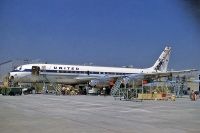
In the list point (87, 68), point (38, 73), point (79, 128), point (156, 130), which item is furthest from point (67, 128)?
point (87, 68)

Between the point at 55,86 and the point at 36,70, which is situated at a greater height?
the point at 36,70

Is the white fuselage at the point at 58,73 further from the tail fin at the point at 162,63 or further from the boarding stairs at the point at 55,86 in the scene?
the tail fin at the point at 162,63

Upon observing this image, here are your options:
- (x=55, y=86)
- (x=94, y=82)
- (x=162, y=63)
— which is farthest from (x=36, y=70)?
(x=162, y=63)

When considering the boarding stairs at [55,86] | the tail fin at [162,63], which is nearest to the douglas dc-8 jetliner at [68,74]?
the boarding stairs at [55,86]

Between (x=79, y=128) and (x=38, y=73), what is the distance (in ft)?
146

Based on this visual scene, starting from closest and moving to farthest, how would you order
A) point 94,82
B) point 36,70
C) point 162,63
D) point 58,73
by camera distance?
point 36,70 < point 58,73 < point 94,82 < point 162,63

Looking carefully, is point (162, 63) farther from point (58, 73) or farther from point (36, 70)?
point (36, 70)

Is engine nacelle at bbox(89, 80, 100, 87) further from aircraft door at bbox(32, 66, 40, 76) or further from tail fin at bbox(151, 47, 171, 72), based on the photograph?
tail fin at bbox(151, 47, 171, 72)

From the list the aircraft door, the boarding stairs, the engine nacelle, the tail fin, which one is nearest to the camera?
the aircraft door

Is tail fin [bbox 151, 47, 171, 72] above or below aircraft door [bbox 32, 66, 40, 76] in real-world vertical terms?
above

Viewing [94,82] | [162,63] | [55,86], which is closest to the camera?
[94,82]

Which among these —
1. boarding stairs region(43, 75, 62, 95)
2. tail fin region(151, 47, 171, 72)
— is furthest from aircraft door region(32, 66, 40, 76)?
tail fin region(151, 47, 171, 72)

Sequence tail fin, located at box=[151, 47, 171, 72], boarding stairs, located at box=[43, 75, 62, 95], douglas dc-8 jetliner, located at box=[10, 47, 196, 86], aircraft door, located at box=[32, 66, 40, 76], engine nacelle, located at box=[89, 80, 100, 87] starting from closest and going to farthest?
aircraft door, located at box=[32, 66, 40, 76], douglas dc-8 jetliner, located at box=[10, 47, 196, 86], engine nacelle, located at box=[89, 80, 100, 87], boarding stairs, located at box=[43, 75, 62, 95], tail fin, located at box=[151, 47, 171, 72]

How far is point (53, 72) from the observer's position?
2356 inches
